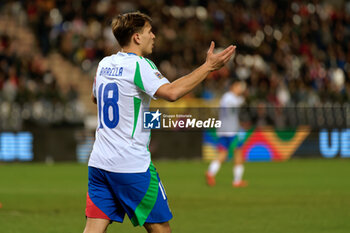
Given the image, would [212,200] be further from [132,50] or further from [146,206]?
[132,50]

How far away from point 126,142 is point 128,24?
870 mm

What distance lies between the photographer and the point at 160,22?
→ 2783cm

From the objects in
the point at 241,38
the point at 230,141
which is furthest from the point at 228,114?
the point at 241,38

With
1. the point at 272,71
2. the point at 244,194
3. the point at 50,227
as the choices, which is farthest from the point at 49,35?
the point at 50,227

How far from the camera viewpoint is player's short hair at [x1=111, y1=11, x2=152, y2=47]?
5.15 metres

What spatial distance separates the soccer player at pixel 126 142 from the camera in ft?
16.9

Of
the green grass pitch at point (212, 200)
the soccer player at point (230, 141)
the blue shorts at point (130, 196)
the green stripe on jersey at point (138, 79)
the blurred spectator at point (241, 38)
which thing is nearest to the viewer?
the green stripe on jersey at point (138, 79)

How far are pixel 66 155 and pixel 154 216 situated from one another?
16255mm

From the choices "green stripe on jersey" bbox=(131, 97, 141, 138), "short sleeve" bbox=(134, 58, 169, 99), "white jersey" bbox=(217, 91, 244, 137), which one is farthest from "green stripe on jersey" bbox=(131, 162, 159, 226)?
"white jersey" bbox=(217, 91, 244, 137)

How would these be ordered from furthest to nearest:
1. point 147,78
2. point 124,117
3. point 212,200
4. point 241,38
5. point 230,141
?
point 241,38, point 230,141, point 212,200, point 124,117, point 147,78

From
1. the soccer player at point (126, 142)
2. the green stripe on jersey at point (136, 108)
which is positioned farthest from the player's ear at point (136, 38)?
the green stripe on jersey at point (136, 108)

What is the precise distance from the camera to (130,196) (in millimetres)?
5191

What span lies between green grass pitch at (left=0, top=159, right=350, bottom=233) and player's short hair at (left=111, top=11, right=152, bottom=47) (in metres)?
4.15

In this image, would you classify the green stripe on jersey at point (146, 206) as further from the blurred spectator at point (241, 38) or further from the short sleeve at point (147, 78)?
the blurred spectator at point (241, 38)
